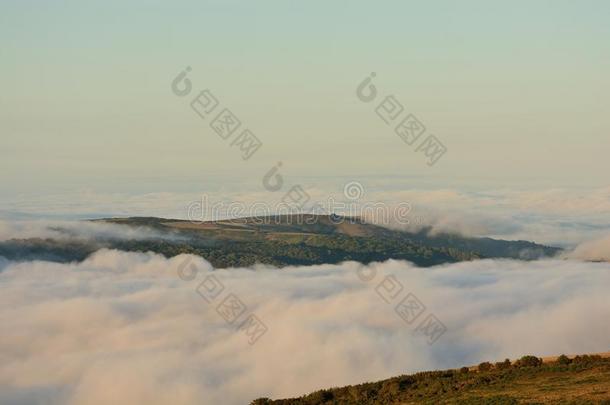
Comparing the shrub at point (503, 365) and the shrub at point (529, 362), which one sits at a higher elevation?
the shrub at point (503, 365)

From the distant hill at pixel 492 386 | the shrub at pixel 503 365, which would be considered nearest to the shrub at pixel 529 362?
the distant hill at pixel 492 386

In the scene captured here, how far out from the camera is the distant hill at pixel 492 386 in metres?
96.9

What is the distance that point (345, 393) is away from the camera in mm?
115000

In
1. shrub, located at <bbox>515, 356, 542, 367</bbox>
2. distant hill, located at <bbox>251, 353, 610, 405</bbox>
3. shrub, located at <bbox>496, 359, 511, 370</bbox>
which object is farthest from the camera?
shrub, located at <bbox>515, 356, 542, 367</bbox>

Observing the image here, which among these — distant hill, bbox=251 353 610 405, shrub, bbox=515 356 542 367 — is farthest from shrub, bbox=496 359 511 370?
shrub, bbox=515 356 542 367

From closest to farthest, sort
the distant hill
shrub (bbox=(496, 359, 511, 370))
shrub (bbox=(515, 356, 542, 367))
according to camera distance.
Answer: the distant hill → shrub (bbox=(496, 359, 511, 370)) → shrub (bbox=(515, 356, 542, 367))

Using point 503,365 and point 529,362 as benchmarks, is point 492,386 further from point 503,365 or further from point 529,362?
point 529,362

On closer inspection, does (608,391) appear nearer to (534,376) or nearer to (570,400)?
(570,400)

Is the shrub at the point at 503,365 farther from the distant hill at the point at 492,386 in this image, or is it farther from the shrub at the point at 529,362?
the shrub at the point at 529,362

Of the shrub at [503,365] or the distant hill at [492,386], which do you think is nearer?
the distant hill at [492,386]

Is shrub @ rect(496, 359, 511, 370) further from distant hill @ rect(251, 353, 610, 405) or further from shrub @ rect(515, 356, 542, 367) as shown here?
shrub @ rect(515, 356, 542, 367)

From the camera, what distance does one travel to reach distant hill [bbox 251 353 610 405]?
3814 inches

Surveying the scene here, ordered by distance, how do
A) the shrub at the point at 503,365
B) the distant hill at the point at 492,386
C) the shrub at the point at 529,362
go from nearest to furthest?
the distant hill at the point at 492,386 < the shrub at the point at 503,365 < the shrub at the point at 529,362

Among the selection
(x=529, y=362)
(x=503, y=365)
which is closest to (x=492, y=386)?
(x=503, y=365)
